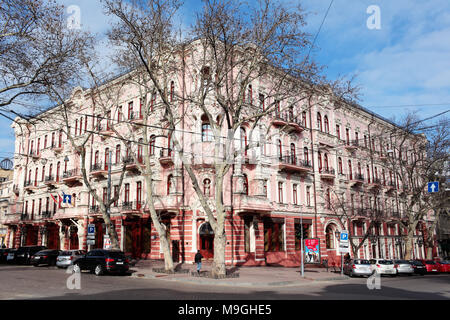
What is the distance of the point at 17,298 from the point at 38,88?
1154cm

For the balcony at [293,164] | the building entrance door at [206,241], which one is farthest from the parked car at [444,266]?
the building entrance door at [206,241]

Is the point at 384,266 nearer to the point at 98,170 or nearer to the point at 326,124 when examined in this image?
the point at 326,124

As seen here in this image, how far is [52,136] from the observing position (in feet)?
157

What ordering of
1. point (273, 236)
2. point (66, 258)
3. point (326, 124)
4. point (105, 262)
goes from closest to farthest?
point (105, 262) → point (66, 258) → point (273, 236) → point (326, 124)

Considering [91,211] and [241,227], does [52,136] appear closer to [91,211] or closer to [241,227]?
[91,211]

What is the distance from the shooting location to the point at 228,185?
30.2m

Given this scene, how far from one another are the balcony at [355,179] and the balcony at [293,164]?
294 inches

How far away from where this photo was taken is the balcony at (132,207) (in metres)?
33.6

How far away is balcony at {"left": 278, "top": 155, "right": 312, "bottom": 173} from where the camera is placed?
3350 centimetres

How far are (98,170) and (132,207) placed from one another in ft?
20.4

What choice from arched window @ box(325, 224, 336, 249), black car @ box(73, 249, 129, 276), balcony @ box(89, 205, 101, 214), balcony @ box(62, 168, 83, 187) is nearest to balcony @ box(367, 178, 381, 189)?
arched window @ box(325, 224, 336, 249)

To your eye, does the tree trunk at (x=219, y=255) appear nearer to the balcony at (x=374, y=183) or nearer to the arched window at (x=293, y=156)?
the arched window at (x=293, y=156)

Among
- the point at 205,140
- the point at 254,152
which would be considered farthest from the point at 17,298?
the point at 254,152

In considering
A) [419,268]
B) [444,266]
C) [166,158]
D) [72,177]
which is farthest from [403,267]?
[72,177]
